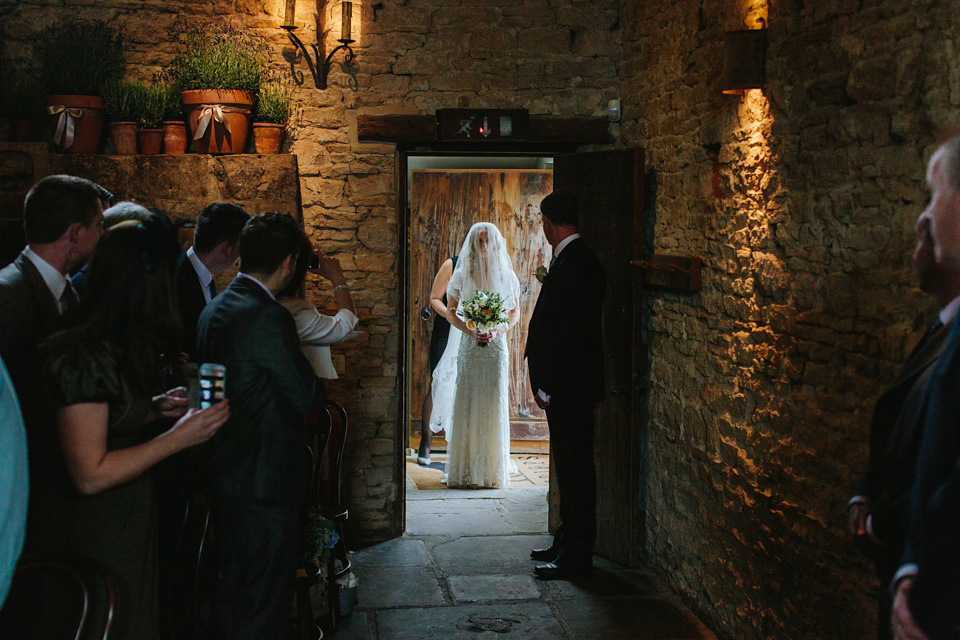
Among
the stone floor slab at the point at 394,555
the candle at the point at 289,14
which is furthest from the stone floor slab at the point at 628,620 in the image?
the candle at the point at 289,14

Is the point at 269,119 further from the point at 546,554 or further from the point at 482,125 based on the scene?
the point at 546,554

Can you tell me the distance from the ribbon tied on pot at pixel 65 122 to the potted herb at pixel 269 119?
2.98 feet

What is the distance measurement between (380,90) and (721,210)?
2106 mm

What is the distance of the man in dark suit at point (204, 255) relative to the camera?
3.37 m

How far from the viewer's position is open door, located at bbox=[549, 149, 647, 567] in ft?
14.8

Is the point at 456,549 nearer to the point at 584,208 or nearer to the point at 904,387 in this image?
the point at 584,208

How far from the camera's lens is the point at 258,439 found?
2732 millimetres

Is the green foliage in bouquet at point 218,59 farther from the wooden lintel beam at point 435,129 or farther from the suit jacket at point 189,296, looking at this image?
the suit jacket at point 189,296

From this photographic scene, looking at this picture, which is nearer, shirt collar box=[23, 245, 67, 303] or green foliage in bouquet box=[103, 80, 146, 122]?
shirt collar box=[23, 245, 67, 303]

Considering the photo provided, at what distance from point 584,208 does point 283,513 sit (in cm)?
261

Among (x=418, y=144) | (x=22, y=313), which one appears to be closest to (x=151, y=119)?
(x=418, y=144)

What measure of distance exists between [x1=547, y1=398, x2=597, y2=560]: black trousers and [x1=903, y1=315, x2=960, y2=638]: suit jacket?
272cm

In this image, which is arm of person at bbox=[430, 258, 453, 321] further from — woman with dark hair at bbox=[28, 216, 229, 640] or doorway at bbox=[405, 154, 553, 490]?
woman with dark hair at bbox=[28, 216, 229, 640]

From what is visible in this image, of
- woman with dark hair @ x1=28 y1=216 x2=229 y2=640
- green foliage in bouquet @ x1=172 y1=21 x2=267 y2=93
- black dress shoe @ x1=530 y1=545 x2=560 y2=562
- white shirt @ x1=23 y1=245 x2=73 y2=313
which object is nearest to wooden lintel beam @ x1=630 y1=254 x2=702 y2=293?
black dress shoe @ x1=530 y1=545 x2=560 y2=562
